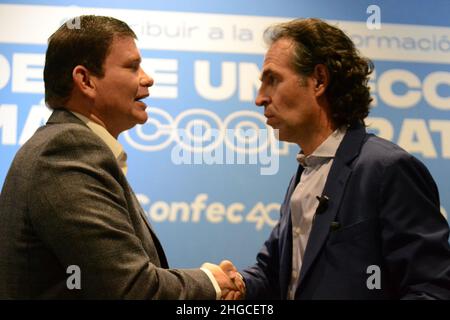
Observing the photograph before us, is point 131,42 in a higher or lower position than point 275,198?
higher

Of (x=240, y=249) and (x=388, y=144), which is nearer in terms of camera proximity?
(x=388, y=144)

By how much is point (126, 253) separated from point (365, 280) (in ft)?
2.61

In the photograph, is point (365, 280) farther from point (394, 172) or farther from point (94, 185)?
point (94, 185)

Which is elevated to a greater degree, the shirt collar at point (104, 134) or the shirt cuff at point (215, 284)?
the shirt collar at point (104, 134)

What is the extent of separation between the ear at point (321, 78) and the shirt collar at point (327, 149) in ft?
0.62

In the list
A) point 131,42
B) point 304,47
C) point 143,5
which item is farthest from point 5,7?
point 304,47

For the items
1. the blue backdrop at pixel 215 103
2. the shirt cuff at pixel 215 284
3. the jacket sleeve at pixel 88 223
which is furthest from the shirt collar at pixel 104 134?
the blue backdrop at pixel 215 103

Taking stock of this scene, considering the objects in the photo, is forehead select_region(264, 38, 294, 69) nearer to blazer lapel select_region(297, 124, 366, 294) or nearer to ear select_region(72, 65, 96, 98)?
blazer lapel select_region(297, 124, 366, 294)

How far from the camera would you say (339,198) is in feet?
7.04

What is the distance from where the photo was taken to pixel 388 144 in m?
2.19

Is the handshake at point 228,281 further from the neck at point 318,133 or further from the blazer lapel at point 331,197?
the neck at point 318,133

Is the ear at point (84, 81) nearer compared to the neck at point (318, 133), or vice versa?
the ear at point (84, 81)

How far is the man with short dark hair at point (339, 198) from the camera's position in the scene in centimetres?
198

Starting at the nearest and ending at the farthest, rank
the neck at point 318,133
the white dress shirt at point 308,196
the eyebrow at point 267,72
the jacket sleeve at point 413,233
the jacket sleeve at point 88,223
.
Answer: the jacket sleeve at point 88,223 < the jacket sleeve at point 413,233 < the white dress shirt at point 308,196 < the neck at point 318,133 < the eyebrow at point 267,72
